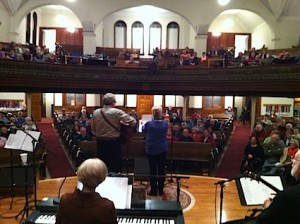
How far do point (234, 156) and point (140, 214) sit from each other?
8.43m

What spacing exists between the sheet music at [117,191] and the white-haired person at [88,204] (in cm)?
54

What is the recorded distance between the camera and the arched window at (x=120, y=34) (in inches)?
735

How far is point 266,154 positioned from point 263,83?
2.97 m

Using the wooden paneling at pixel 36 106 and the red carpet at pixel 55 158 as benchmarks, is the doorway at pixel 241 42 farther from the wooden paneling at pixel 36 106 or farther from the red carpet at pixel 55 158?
the red carpet at pixel 55 158

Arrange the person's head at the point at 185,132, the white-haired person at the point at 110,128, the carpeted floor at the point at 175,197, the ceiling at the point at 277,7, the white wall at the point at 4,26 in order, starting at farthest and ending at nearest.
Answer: the white wall at the point at 4,26, the ceiling at the point at 277,7, the person's head at the point at 185,132, the carpeted floor at the point at 175,197, the white-haired person at the point at 110,128

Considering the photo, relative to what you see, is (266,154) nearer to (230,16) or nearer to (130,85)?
(130,85)

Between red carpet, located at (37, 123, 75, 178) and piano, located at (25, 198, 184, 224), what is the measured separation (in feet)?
15.0

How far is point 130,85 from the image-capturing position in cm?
1191

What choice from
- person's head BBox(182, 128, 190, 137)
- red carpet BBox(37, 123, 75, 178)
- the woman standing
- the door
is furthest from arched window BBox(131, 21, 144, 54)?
the woman standing

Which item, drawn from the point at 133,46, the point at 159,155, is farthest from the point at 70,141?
the point at 133,46

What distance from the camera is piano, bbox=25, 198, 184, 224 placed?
9.51 feet

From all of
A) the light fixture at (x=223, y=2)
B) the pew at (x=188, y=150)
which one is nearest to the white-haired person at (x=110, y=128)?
the pew at (x=188, y=150)

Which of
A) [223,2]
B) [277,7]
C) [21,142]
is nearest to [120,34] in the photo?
[223,2]

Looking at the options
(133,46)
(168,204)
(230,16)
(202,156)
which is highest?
(230,16)
